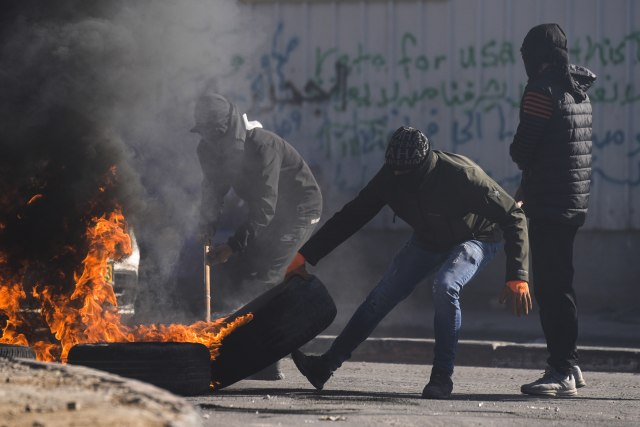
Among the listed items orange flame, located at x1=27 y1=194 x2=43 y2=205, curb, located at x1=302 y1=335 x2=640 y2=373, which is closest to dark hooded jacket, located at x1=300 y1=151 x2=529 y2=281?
orange flame, located at x1=27 y1=194 x2=43 y2=205

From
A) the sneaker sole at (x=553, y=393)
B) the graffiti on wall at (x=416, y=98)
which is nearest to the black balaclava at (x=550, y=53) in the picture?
the sneaker sole at (x=553, y=393)

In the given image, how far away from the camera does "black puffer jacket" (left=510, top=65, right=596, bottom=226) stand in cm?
738

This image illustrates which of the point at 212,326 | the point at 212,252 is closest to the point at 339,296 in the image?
the point at 212,252

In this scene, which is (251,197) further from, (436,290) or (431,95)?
(431,95)

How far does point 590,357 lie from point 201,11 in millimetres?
3998

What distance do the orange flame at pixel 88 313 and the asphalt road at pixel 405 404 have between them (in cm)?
60

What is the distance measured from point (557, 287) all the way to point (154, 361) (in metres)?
2.40

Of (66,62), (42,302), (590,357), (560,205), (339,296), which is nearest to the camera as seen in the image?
(560,205)

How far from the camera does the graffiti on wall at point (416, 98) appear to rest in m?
14.0

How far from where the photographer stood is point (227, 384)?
717 centimetres

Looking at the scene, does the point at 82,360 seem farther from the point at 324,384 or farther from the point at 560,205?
the point at 560,205

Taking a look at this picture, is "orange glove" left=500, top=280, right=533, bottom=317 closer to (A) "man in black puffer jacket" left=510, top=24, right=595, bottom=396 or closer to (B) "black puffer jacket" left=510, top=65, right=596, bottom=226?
(A) "man in black puffer jacket" left=510, top=24, right=595, bottom=396

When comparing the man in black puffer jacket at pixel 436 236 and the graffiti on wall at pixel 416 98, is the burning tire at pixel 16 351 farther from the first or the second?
the graffiti on wall at pixel 416 98

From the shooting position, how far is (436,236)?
7.39 m
